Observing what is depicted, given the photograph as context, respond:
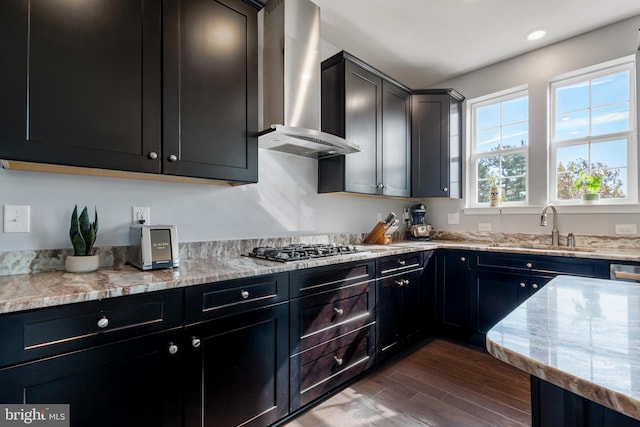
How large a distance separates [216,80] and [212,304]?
3.99 feet

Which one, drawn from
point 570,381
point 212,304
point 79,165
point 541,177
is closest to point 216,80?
point 79,165

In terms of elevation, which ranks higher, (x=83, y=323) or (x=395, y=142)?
(x=395, y=142)

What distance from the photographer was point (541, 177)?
2984 millimetres

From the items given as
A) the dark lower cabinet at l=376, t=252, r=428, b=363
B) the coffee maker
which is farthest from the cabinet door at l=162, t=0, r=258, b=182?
the coffee maker

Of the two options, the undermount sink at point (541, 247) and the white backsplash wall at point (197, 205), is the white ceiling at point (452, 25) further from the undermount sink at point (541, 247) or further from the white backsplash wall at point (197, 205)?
the undermount sink at point (541, 247)

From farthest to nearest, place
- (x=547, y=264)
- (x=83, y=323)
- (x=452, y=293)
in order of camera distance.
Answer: (x=452, y=293) < (x=547, y=264) < (x=83, y=323)

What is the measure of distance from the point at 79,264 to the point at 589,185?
3.75 metres

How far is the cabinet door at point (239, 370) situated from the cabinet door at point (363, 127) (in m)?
1.40

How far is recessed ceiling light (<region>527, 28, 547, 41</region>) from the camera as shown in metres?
2.68

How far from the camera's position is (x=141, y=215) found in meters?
1.75

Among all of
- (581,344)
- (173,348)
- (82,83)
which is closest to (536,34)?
(581,344)

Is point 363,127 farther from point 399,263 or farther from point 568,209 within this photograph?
point 568,209

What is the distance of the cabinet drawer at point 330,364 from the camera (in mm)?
1745

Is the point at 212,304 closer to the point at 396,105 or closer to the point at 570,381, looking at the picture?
the point at 570,381
